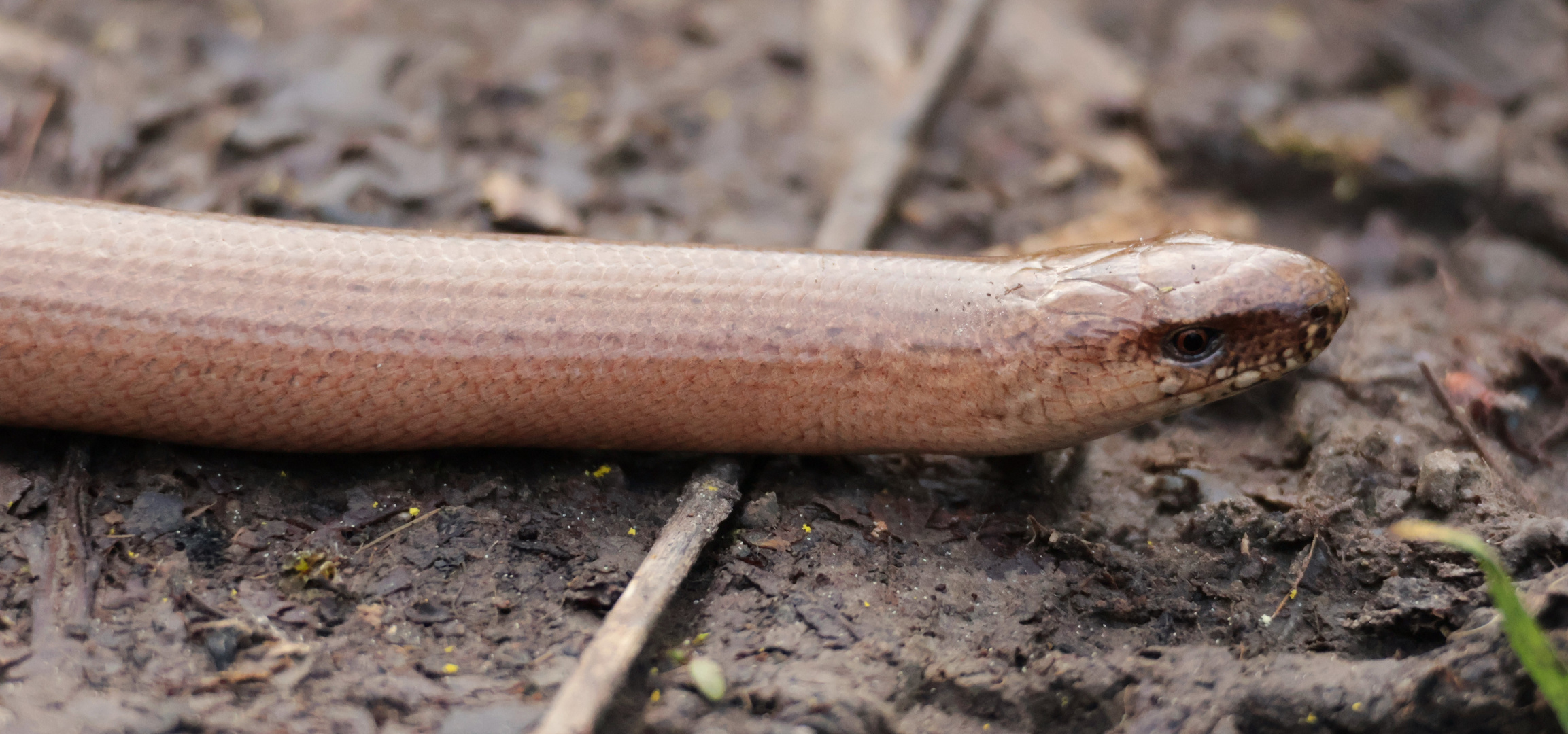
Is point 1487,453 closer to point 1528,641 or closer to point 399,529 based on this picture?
point 1528,641

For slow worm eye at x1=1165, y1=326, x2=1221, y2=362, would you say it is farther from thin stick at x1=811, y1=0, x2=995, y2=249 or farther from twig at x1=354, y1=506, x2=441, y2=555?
twig at x1=354, y1=506, x2=441, y2=555

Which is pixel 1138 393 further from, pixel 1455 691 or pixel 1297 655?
pixel 1455 691

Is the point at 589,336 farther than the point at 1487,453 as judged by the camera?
No

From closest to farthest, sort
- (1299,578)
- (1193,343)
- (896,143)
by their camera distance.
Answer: (1299,578)
(1193,343)
(896,143)

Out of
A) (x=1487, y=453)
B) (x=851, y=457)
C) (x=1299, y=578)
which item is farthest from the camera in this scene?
(x=851, y=457)

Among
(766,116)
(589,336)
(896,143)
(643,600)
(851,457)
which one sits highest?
(766,116)

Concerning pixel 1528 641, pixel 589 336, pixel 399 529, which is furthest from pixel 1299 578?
pixel 399 529

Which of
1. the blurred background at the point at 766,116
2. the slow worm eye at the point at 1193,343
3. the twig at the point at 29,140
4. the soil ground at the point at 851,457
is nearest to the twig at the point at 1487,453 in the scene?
the soil ground at the point at 851,457
